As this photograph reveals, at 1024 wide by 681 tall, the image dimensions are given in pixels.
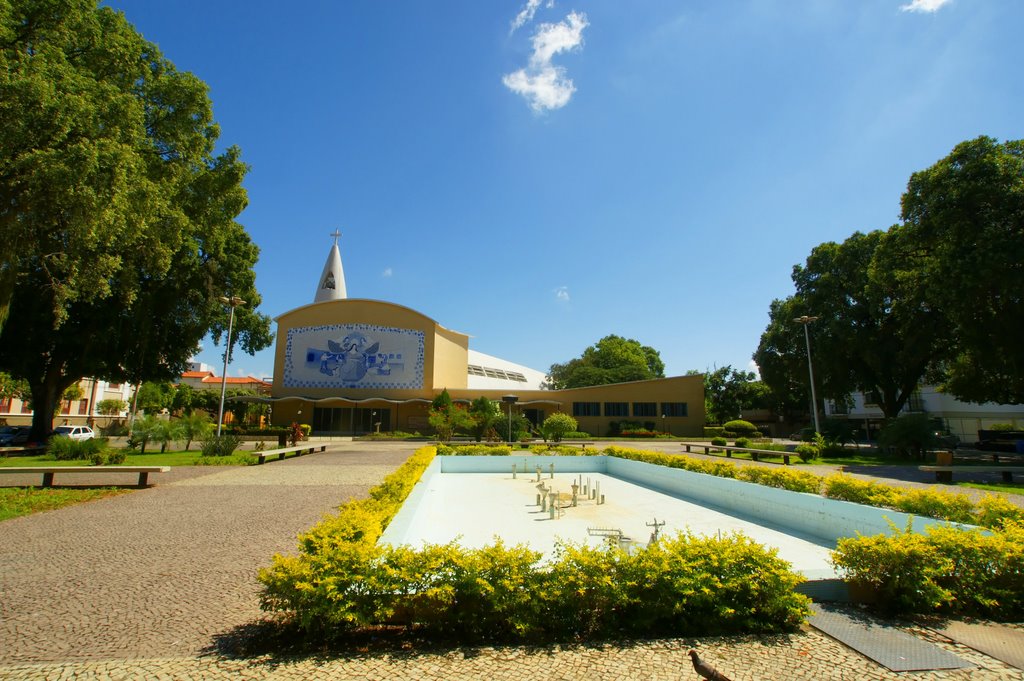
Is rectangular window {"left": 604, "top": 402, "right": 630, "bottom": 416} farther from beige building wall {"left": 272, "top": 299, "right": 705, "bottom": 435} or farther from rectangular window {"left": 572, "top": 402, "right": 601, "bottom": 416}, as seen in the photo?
rectangular window {"left": 572, "top": 402, "right": 601, "bottom": 416}

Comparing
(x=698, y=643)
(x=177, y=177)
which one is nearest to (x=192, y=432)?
(x=177, y=177)

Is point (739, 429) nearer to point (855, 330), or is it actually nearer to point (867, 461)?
point (855, 330)

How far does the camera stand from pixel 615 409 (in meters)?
40.4

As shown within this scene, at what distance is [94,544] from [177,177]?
37.6 feet

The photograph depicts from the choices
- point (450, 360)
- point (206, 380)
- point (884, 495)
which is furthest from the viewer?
point (206, 380)

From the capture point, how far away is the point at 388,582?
3.89m

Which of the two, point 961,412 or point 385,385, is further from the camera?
point 961,412

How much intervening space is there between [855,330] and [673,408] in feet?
47.8

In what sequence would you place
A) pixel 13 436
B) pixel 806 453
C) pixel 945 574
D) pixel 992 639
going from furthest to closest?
1. pixel 13 436
2. pixel 806 453
3. pixel 945 574
4. pixel 992 639

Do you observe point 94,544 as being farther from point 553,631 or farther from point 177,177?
point 177,177

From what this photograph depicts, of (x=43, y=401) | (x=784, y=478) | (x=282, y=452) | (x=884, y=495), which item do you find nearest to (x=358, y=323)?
(x=43, y=401)

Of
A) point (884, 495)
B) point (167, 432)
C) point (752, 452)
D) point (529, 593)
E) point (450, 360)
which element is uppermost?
point (450, 360)

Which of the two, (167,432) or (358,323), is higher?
(358,323)

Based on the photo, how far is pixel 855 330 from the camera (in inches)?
1174
